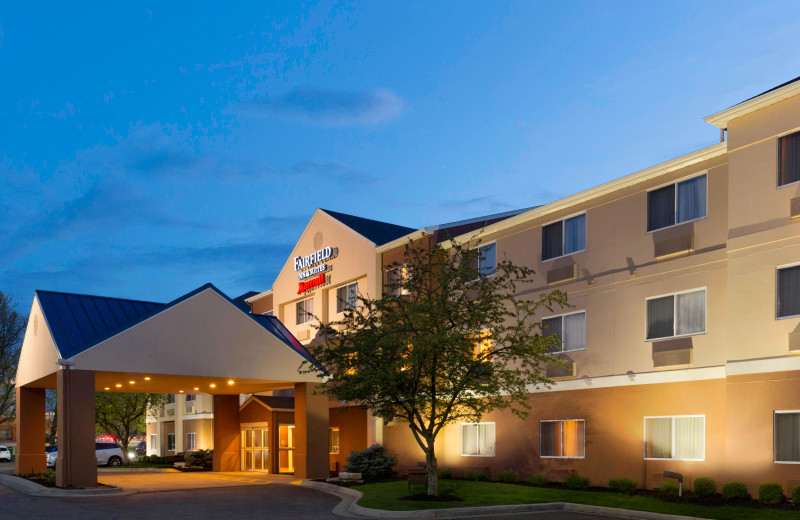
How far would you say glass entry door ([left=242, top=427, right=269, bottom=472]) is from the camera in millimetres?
37656

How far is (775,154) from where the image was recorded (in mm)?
20453

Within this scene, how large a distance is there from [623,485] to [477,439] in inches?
314

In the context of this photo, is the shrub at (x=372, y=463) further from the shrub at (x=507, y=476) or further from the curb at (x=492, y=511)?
the curb at (x=492, y=511)

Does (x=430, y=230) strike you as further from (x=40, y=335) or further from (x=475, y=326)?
(x=40, y=335)

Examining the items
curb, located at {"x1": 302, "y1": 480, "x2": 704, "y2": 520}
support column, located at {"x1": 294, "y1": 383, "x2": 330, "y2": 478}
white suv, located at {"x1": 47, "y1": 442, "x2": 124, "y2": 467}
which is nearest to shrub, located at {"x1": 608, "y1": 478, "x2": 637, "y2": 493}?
curb, located at {"x1": 302, "y1": 480, "x2": 704, "y2": 520}

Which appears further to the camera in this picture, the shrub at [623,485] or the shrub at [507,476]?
the shrub at [507,476]

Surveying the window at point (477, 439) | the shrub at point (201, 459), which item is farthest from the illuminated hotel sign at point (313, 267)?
the window at point (477, 439)

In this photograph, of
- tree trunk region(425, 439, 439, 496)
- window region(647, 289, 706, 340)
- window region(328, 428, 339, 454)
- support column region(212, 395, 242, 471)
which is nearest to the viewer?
window region(647, 289, 706, 340)

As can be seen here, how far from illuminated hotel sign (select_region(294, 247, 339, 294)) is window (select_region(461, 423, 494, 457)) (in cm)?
1273

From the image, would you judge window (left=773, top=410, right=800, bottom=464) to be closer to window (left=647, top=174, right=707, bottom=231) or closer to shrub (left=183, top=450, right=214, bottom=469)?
window (left=647, top=174, right=707, bottom=231)

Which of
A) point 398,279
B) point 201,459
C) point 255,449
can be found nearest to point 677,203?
point 398,279

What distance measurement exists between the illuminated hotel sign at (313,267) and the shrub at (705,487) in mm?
22945

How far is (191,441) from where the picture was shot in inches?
2255

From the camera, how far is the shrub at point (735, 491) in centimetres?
1975
